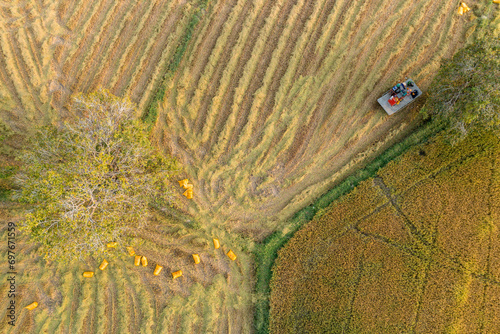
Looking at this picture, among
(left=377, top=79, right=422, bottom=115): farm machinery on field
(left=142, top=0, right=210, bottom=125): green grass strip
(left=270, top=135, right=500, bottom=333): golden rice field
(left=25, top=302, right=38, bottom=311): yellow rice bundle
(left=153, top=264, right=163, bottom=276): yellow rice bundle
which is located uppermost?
(left=142, top=0, right=210, bottom=125): green grass strip

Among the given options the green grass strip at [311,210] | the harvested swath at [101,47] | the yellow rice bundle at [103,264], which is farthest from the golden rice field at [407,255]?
the harvested swath at [101,47]

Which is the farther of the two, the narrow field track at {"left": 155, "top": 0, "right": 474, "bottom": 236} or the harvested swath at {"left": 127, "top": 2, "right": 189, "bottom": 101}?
the harvested swath at {"left": 127, "top": 2, "right": 189, "bottom": 101}

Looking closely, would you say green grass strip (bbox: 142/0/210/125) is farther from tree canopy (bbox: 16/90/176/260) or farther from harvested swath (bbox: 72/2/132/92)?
harvested swath (bbox: 72/2/132/92)

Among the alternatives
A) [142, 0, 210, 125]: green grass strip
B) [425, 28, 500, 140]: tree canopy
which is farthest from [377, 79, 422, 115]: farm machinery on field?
[142, 0, 210, 125]: green grass strip

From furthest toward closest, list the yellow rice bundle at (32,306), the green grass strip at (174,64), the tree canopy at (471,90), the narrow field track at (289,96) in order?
the green grass strip at (174,64)
the narrow field track at (289,96)
the yellow rice bundle at (32,306)
the tree canopy at (471,90)

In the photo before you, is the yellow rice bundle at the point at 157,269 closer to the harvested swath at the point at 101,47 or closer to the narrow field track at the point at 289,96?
the narrow field track at the point at 289,96

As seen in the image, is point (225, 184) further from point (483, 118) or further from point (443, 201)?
point (483, 118)

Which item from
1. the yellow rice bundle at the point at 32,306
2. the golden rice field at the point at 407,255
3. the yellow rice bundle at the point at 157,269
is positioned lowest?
the golden rice field at the point at 407,255
